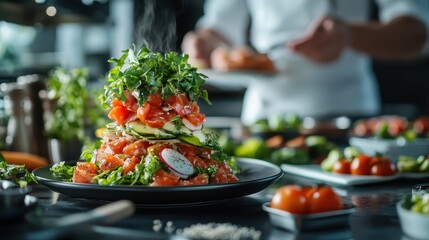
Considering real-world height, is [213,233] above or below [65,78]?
below

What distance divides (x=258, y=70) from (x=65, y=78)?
5.93ft

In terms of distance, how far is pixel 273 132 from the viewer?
394cm

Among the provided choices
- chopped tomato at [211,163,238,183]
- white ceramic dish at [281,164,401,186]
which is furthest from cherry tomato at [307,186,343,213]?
white ceramic dish at [281,164,401,186]

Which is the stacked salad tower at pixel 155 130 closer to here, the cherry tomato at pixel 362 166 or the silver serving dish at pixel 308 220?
the silver serving dish at pixel 308 220

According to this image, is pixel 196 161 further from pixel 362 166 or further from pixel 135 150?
pixel 362 166

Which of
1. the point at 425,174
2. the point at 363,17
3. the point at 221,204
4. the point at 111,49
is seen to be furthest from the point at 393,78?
the point at 221,204

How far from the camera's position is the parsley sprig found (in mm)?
1868

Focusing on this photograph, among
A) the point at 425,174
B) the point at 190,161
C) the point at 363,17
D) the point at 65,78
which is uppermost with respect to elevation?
the point at 363,17

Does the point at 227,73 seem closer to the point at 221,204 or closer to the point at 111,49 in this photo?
the point at 221,204

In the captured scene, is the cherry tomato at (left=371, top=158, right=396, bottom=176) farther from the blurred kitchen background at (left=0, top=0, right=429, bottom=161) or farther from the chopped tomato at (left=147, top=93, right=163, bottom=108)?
the blurred kitchen background at (left=0, top=0, right=429, bottom=161)

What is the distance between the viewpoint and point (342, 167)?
2.54 meters

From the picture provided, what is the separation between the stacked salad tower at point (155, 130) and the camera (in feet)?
5.98

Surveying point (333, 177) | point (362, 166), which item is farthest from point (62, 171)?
point (362, 166)

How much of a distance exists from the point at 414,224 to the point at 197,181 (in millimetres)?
627
